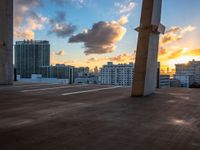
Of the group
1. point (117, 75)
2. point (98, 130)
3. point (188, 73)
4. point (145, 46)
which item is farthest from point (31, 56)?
point (98, 130)

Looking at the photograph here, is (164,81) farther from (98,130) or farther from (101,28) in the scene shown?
(98,130)

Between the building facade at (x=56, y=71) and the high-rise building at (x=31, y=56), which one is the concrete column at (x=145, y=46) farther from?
the high-rise building at (x=31, y=56)

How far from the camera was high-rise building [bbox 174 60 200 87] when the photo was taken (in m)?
16.6

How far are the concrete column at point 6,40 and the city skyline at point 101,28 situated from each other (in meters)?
5.95

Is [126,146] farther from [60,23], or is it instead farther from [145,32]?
[60,23]

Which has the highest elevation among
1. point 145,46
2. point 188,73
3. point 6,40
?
point 6,40

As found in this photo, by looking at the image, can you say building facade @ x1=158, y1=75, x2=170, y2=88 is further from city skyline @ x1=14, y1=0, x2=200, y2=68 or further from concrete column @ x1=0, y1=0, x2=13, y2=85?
concrete column @ x1=0, y1=0, x2=13, y2=85

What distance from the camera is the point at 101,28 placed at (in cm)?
2111

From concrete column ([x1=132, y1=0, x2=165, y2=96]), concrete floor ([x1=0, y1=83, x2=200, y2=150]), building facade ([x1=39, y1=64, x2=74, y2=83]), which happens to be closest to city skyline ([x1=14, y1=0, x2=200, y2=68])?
building facade ([x1=39, y1=64, x2=74, y2=83])

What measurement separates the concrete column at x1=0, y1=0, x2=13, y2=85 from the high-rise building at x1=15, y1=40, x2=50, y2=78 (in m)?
10.7

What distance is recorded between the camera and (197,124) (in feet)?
14.4

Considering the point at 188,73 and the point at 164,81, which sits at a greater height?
the point at 188,73

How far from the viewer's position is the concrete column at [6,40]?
14352mm

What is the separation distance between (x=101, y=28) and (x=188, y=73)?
8.25 meters
